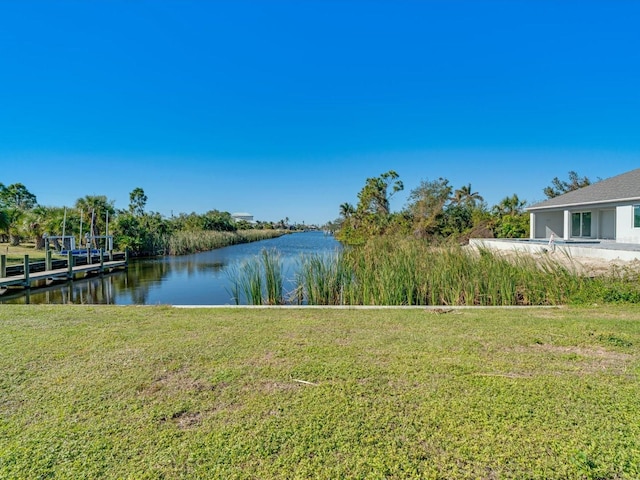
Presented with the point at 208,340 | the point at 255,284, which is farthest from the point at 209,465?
the point at 255,284

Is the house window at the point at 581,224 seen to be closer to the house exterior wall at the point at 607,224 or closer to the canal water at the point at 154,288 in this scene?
the house exterior wall at the point at 607,224

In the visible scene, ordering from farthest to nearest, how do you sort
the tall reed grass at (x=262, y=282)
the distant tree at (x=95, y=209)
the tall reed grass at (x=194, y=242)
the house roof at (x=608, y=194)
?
the tall reed grass at (x=194, y=242), the distant tree at (x=95, y=209), the house roof at (x=608, y=194), the tall reed grass at (x=262, y=282)

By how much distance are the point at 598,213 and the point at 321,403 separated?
1805 centimetres

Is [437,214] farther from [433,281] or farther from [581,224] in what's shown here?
[433,281]

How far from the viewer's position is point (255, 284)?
6840 millimetres

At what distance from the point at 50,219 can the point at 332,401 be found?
23.1m

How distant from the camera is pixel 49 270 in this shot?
13.2m

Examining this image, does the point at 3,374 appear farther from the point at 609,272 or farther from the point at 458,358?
the point at 609,272

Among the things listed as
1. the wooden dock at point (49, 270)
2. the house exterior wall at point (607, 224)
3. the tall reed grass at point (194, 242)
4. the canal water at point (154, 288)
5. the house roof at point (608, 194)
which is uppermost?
the house roof at point (608, 194)

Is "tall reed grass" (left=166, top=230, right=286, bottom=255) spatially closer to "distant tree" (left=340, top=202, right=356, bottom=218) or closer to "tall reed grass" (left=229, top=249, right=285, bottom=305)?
"distant tree" (left=340, top=202, right=356, bottom=218)

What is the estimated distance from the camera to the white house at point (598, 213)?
12.6 meters

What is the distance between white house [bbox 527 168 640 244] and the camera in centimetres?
1261

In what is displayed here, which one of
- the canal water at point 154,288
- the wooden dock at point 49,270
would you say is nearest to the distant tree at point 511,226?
the canal water at point 154,288

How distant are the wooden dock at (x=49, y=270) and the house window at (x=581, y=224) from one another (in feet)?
67.8
